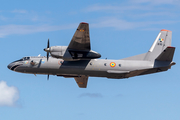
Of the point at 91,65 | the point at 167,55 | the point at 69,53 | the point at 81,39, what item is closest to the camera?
the point at 81,39

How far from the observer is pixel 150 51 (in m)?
41.8

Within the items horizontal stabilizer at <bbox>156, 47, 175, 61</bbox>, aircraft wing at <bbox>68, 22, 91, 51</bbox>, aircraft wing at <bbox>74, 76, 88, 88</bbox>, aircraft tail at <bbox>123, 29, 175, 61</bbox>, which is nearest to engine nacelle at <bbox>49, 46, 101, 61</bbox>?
aircraft wing at <bbox>68, 22, 91, 51</bbox>

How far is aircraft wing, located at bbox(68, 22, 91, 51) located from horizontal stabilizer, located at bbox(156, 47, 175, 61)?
Result: 28.5 ft

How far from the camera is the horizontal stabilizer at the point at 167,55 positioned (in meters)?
38.1

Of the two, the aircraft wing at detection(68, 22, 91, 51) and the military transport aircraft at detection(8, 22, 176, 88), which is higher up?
the aircraft wing at detection(68, 22, 91, 51)

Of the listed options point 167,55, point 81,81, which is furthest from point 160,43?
point 81,81

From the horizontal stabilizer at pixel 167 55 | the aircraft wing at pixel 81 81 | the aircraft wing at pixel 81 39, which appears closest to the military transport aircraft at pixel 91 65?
the horizontal stabilizer at pixel 167 55

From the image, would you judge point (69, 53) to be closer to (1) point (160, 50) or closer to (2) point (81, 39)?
(2) point (81, 39)

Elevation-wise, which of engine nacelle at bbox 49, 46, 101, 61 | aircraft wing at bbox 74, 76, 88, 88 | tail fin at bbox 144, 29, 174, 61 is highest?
tail fin at bbox 144, 29, 174, 61

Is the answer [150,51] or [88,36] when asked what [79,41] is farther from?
[150,51]

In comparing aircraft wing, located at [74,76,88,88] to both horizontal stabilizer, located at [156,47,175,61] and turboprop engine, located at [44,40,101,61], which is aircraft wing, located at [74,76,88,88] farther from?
horizontal stabilizer, located at [156,47,175,61]

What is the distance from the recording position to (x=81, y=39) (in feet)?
121

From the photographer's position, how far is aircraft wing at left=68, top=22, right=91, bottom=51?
35594mm

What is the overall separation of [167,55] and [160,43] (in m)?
4.37
